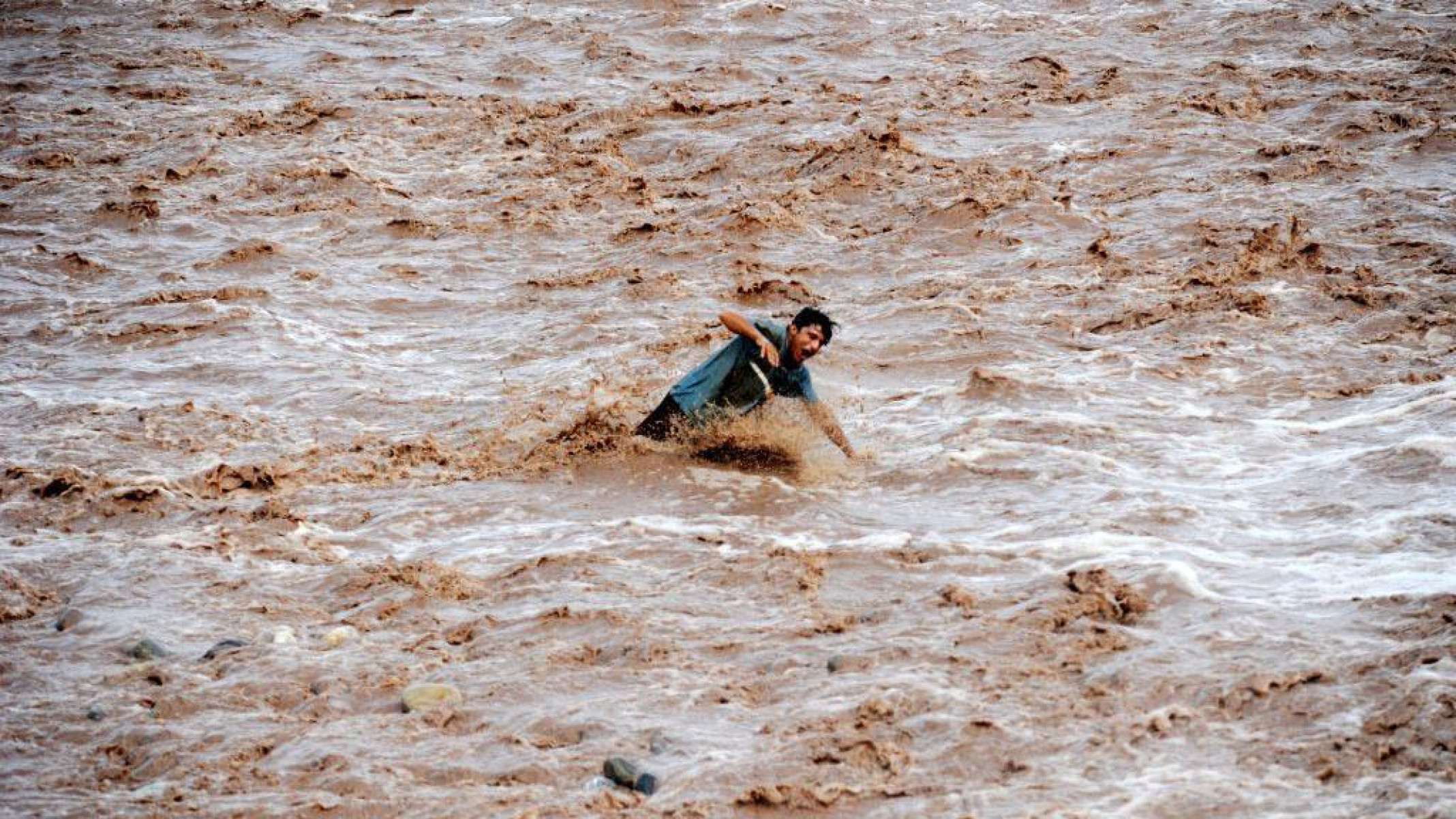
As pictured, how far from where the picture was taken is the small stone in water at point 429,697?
6.14 m

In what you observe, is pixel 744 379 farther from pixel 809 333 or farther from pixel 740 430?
pixel 809 333

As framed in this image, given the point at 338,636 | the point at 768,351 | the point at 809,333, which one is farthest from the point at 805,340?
the point at 338,636

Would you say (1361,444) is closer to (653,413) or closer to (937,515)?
(937,515)

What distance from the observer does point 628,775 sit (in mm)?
5621

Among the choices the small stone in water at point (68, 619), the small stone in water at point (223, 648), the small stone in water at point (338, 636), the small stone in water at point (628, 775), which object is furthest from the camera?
the small stone in water at point (68, 619)

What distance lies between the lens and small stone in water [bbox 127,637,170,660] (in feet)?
21.6

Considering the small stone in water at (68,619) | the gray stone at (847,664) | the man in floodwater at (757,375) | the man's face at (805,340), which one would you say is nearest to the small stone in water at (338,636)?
the small stone in water at (68,619)

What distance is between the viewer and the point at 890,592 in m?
7.01

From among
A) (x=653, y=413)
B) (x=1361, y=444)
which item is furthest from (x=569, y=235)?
(x=1361, y=444)

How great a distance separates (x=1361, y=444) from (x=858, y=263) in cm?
388

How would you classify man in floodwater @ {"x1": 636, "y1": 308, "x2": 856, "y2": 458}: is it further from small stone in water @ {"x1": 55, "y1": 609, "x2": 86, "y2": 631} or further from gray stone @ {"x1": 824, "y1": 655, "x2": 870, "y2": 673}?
small stone in water @ {"x1": 55, "y1": 609, "x2": 86, "y2": 631}

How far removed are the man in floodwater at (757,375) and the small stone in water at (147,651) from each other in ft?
9.25

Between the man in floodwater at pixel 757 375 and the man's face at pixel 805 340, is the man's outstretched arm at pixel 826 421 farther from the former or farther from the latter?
the man's face at pixel 805 340

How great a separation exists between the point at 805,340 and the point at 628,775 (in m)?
2.92
